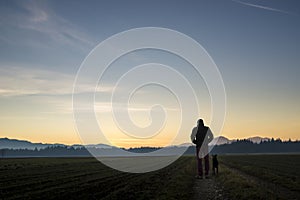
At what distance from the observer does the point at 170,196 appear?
14.8 m

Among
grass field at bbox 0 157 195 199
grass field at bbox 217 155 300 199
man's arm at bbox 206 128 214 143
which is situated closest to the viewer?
grass field at bbox 217 155 300 199

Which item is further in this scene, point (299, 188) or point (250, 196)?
point (299, 188)

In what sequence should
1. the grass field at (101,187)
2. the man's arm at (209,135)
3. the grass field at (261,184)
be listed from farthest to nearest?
the man's arm at (209,135)
the grass field at (101,187)
the grass field at (261,184)

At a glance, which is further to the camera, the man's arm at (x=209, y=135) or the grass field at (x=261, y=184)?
the man's arm at (x=209, y=135)

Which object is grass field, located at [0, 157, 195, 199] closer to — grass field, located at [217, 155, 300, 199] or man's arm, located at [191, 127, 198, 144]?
grass field, located at [217, 155, 300, 199]

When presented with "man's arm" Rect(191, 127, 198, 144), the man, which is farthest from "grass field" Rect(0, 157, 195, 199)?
"man's arm" Rect(191, 127, 198, 144)

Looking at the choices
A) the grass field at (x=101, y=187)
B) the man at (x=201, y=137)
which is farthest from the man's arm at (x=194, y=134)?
the grass field at (x=101, y=187)

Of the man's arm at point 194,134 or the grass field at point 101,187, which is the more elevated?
the man's arm at point 194,134

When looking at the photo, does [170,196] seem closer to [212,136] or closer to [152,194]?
[152,194]

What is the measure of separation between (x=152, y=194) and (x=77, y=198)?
313 centimetres

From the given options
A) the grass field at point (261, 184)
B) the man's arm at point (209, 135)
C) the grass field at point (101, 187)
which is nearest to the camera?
the grass field at point (261, 184)

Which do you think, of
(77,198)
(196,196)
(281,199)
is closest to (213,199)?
(196,196)

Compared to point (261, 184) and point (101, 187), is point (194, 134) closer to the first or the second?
point (261, 184)

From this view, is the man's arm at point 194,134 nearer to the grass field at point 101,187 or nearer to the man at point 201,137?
the man at point 201,137
